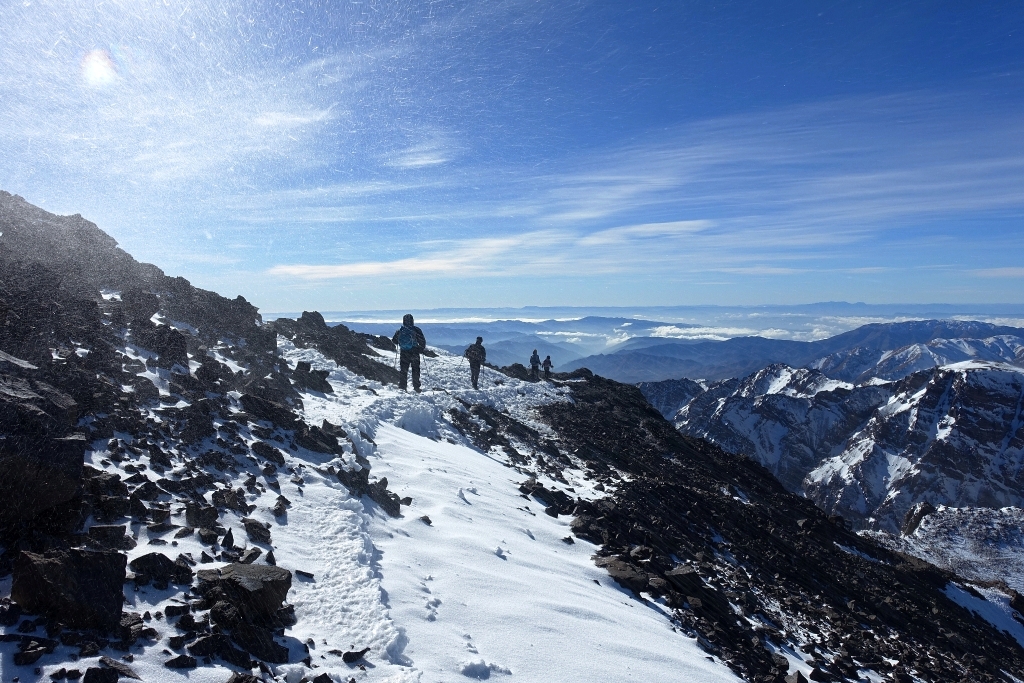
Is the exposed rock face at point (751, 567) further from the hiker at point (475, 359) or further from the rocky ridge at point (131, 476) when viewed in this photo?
the rocky ridge at point (131, 476)

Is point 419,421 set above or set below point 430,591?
above

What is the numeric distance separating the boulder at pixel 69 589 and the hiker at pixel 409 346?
1866cm

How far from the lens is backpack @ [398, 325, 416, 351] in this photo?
82.2 feet

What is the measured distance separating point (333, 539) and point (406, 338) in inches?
639

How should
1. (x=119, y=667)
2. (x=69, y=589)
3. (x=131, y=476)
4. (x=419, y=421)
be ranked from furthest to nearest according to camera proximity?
(x=419, y=421), (x=131, y=476), (x=69, y=589), (x=119, y=667)

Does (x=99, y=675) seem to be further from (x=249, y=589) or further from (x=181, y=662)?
(x=249, y=589)

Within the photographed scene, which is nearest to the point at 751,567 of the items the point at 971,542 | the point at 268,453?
the point at 268,453

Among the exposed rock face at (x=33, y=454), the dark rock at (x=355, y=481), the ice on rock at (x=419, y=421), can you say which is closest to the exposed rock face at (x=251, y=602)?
the exposed rock face at (x=33, y=454)

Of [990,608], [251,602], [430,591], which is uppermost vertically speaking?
[251,602]

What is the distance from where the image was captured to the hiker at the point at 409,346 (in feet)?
82.2

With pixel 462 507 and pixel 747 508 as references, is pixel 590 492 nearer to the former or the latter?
pixel 462 507

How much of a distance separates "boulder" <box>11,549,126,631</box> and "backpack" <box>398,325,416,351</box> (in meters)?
19.2

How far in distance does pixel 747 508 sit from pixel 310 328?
2678 centimetres

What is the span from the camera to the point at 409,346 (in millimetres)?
25422
